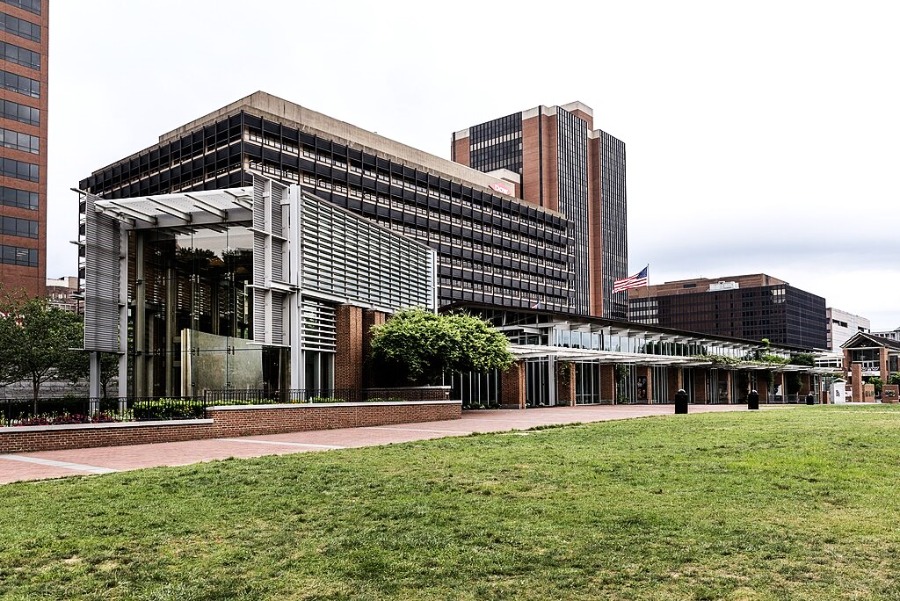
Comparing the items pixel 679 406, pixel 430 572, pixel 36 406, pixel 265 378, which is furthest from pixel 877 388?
pixel 430 572

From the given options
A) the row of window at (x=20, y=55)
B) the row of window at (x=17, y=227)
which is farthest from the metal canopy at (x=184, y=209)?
the row of window at (x=20, y=55)

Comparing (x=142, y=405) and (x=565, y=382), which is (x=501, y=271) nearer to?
(x=565, y=382)

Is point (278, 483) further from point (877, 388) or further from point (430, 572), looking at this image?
point (877, 388)

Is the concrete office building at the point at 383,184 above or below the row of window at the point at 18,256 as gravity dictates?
above

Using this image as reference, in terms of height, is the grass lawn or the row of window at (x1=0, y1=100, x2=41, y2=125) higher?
the row of window at (x1=0, y1=100, x2=41, y2=125)

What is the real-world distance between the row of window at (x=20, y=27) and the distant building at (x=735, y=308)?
479 ft

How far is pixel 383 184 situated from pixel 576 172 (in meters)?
67.0

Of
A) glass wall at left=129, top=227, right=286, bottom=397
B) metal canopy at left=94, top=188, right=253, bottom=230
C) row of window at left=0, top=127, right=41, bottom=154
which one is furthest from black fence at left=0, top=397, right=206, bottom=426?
row of window at left=0, top=127, right=41, bottom=154

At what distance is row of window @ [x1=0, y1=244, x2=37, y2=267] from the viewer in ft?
203

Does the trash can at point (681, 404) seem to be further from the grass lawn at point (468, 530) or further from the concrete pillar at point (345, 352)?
the grass lawn at point (468, 530)

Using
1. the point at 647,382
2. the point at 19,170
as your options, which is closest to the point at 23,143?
the point at 19,170

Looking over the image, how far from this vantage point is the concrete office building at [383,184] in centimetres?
6550

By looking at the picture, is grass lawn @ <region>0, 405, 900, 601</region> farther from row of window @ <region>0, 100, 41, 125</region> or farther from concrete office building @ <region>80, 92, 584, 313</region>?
row of window @ <region>0, 100, 41, 125</region>

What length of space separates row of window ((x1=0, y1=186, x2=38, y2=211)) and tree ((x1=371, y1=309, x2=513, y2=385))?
4786 centimetres
